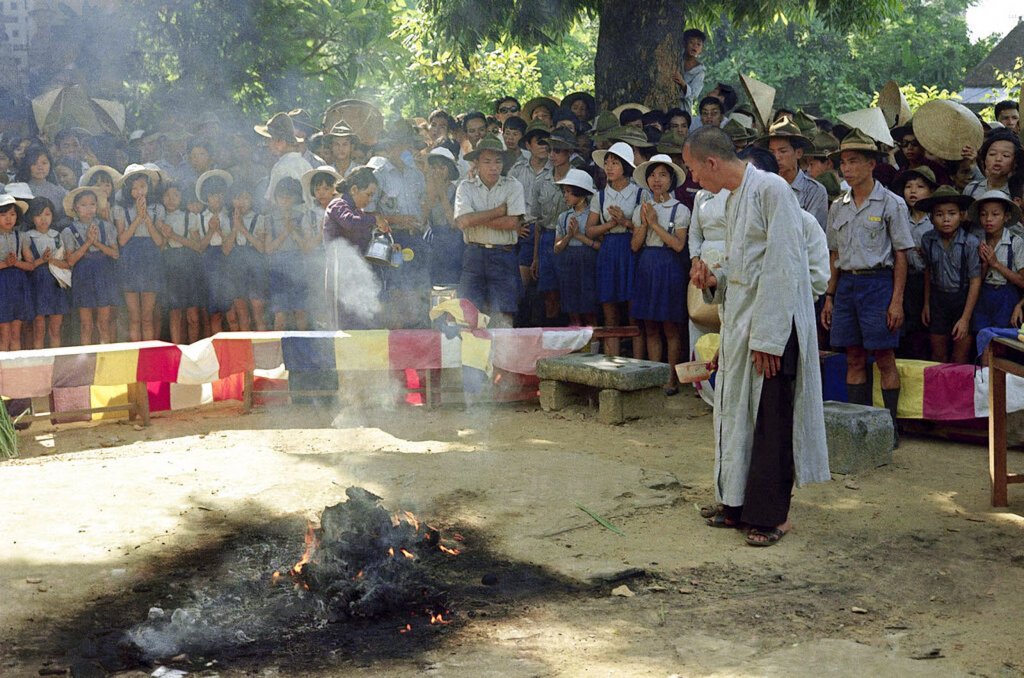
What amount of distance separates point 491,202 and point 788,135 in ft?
8.21

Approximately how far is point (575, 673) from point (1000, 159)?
563cm

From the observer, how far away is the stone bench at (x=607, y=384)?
8047 mm

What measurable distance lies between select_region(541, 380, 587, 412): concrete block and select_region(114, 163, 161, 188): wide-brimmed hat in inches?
161

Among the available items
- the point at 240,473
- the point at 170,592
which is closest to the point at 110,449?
the point at 240,473

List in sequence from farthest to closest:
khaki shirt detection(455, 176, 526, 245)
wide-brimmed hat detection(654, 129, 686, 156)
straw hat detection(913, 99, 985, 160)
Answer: wide-brimmed hat detection(654, 129, 686, 156) < khaki shirt detection(455, 176, 526, 245) < straw hat detection(913, 99, 985, 160)

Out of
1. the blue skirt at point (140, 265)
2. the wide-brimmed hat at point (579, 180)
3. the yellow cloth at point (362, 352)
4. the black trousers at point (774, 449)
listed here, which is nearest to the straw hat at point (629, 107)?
the wide-brimmed hat at point (579, 180)

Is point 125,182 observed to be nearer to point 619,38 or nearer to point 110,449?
point 110,449

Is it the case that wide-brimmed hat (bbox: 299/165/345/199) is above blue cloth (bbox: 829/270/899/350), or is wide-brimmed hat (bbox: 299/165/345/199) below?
above

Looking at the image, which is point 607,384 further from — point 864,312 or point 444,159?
point 444,159

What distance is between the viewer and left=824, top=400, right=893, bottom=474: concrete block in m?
6.62

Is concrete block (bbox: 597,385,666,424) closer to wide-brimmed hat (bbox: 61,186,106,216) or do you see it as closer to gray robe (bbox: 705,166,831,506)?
gray robe (bbox: 705,166,831,506)

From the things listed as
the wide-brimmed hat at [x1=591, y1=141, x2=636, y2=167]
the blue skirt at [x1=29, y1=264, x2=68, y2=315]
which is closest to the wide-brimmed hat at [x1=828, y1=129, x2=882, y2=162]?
the wide-brimmed hat at [x1=591, y1=141, x2=636, y2=167]

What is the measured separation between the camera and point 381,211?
8930 mm

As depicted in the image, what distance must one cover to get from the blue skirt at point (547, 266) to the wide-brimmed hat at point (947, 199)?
3.22 m
